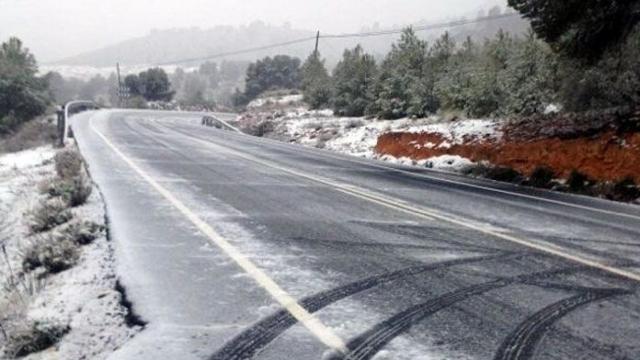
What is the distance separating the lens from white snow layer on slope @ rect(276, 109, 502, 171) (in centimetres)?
1920

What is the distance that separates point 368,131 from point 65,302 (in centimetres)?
2333

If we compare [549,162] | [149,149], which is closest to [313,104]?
[149,149]

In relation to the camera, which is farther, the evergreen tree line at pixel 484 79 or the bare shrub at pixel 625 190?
the evergreen tree line at pixel 484 79

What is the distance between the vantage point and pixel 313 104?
4394 centimetres

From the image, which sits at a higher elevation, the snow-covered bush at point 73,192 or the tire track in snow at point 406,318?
the tire track in snow at point 406,318

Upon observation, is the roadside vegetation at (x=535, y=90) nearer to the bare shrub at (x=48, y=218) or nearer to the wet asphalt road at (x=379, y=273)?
the wet asphalt road at (x=379, y=273)

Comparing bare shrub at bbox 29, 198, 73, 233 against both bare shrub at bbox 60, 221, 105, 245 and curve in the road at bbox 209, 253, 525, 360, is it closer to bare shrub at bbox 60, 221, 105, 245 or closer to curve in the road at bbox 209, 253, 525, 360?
bare shrub at bbox 60, 221, 105, 245

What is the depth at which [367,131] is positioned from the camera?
27.8 meters

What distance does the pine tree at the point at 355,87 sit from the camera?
34906 millimetres

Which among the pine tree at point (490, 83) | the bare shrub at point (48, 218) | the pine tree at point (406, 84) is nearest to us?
the bare shrub at point (48, 218)

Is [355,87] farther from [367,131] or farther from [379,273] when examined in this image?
[379,273]

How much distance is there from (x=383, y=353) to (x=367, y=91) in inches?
1209

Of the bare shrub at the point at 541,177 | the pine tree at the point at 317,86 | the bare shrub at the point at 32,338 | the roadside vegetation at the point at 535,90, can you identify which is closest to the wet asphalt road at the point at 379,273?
the bare shrub at the point at 32,338

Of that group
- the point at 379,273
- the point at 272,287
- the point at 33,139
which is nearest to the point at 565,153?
the point at 379,273
